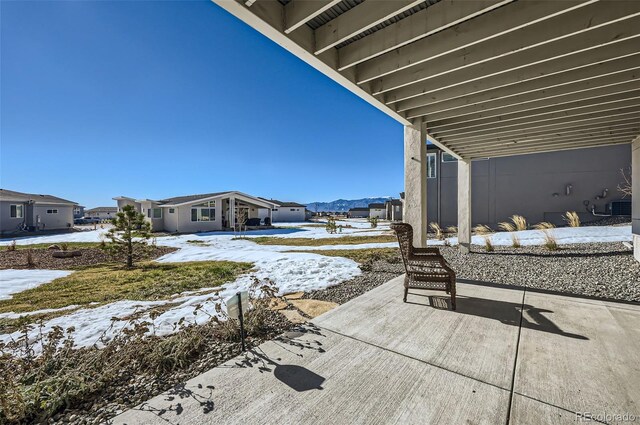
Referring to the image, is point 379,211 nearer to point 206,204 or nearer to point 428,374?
point 206,204

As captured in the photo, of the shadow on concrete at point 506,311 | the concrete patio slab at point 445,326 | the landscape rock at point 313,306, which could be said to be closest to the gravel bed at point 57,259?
the landscape rock at point 313,306

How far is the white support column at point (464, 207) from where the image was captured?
7.74 metres

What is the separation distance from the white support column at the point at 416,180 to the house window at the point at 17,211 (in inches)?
1110

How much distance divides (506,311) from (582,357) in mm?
1012

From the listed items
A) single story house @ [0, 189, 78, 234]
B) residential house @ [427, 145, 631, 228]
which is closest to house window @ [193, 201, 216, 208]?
single story house @ [0, 189, 78, 234]

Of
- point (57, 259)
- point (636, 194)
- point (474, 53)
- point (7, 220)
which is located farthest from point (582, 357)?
point (7, 220)

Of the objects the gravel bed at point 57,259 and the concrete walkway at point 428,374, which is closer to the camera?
the concrete walkway at point 428,374

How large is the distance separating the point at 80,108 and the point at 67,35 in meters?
7.83

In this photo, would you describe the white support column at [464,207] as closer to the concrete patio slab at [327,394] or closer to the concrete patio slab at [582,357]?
the concrete patio slab at [582,357]

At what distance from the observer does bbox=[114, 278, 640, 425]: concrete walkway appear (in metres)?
1.48

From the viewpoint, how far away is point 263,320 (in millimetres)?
2846

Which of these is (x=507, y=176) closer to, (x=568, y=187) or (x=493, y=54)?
(x=568, y=187)

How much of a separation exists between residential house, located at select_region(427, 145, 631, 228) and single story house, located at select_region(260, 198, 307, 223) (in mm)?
22215

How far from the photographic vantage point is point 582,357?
2012 mm
